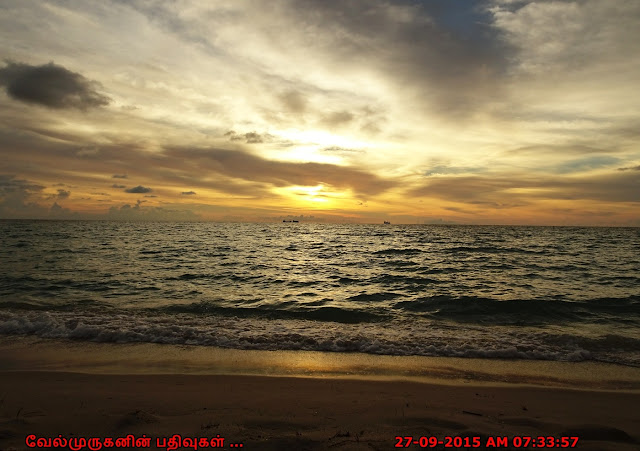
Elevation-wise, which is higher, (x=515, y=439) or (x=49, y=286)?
(x=515, y=439)

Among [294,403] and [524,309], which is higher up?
[294,403]

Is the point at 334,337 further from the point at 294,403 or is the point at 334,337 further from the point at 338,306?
the point at 338,306

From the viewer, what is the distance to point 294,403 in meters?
6.06

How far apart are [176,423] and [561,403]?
7.06 m

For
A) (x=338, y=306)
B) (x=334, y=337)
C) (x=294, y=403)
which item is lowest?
(x=338, y=306)

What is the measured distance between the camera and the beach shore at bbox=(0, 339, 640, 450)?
4.91m

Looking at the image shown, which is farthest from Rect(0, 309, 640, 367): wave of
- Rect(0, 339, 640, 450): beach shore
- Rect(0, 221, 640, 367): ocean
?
Rect(0, 339, 640, 450): beach shore

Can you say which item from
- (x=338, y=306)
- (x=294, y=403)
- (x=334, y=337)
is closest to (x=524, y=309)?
(x=338, y=306)

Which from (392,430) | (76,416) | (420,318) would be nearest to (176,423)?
(76,416)

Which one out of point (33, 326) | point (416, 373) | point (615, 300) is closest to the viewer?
point (416, 373)

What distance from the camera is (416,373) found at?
26.1 ft

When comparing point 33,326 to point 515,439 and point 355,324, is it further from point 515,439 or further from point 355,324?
point 515,439

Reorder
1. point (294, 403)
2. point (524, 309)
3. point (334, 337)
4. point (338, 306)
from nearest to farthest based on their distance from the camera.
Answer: point (294, 403)
point (334, 337)
point (524, 309)
point (338, 306)

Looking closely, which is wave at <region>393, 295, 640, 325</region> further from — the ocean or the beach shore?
the beach shore
